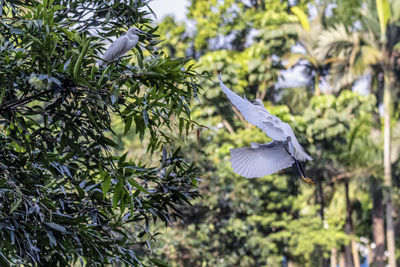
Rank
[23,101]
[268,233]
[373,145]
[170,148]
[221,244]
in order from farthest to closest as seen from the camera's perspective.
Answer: [373,145], [268,233], [221,244], [170,148], [23,101]

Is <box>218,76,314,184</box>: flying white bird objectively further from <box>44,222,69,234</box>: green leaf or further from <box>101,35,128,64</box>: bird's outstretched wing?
<box>44,222,69,234</box>: green leaf

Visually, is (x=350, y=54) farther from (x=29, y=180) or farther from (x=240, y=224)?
(x=29, y=180)

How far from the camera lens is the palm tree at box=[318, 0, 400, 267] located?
13688 millimetres

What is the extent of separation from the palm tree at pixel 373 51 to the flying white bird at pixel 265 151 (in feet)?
36.3

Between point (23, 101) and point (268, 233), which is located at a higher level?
point (23, 101)

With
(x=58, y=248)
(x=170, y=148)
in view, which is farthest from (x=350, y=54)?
(x=58, y=248)

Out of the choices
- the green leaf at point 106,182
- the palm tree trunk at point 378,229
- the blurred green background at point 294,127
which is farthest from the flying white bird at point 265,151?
the palm tree trunk at point 378,229

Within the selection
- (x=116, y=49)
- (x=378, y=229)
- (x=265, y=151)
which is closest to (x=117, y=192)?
(x=116, y=49)

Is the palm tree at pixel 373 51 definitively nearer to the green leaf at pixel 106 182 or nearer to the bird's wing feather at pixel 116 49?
the bird's wing feather at pixel 116 49

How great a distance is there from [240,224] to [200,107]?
3.38 metres

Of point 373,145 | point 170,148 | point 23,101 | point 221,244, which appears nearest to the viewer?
point 23,101

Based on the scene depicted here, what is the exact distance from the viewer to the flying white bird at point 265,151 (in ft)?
9.32

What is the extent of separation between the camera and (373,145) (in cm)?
1479

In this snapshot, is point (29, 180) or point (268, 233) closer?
point (29, 180)
